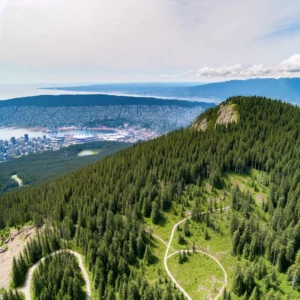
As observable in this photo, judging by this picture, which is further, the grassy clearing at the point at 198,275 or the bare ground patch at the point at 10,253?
the bare ground patch at the point at 10,253

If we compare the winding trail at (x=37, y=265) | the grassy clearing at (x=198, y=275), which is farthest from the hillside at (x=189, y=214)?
the winding trail at (x=37, y=265)

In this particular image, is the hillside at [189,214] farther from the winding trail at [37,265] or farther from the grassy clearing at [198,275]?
the winding trail at [37,265]

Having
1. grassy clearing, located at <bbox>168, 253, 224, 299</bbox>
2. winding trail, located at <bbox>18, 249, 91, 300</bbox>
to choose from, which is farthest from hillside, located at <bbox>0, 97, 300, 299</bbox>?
winding trail, located at <bbox>18, 249, 91, 300</bbox>

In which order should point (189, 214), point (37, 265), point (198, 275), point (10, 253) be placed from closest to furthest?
point (198, 275), point (37, 265), point (10, 253), point (189, 214)

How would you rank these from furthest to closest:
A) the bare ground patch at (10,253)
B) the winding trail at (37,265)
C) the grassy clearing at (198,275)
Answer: the bare ground patch at (10,253), the winding trail at (37,265), the grassy clearing at (198,275)

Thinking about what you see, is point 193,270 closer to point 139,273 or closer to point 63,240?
point 139,273

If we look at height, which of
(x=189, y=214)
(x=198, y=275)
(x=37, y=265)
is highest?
(x=189, y=214)

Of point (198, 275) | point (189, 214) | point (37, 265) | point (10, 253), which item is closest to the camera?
point (198, 275)

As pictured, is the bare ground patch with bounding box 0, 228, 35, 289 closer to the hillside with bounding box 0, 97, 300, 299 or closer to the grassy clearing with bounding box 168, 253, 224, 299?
the hillside with bounding box 0, 97, 300, 299

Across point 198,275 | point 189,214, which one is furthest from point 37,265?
point 189,214

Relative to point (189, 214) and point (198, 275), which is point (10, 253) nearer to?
point (198, 275)
